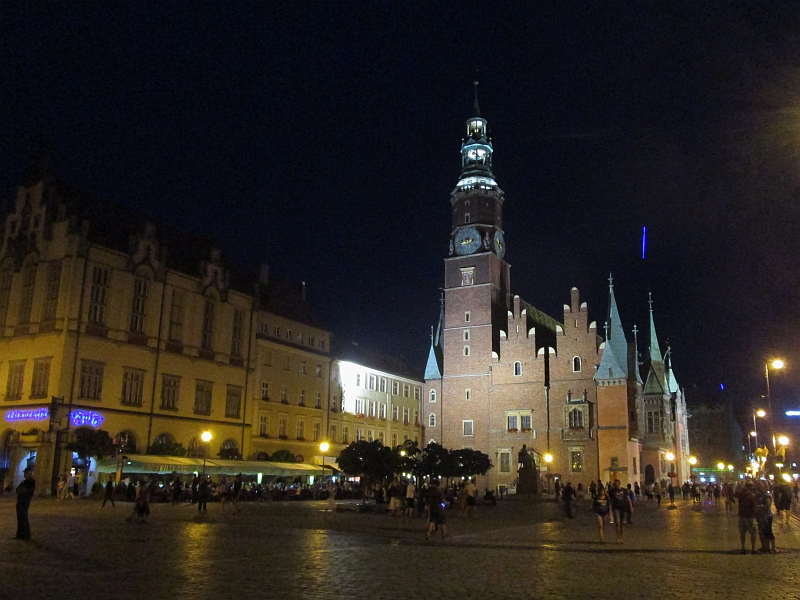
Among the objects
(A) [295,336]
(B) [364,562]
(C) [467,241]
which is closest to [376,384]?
(A) [295,336]

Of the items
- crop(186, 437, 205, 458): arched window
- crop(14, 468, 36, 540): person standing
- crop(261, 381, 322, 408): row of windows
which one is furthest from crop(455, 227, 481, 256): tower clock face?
crop(14, 468, 36, 540): person standing

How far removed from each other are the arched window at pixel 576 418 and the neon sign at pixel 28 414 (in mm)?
45829

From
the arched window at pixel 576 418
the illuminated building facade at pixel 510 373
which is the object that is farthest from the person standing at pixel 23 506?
the arched window at pixel 576 418

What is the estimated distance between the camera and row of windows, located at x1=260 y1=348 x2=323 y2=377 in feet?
201

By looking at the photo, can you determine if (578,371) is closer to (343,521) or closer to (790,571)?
(343,521)

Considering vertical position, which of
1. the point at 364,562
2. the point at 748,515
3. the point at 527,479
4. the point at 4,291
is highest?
the point at 4,291

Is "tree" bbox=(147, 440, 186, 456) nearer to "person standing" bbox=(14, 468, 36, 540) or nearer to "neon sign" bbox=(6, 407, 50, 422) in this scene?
"neon sign" bbox=(6, 407, 50, 422)

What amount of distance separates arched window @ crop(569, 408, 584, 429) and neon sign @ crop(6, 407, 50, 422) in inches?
1804

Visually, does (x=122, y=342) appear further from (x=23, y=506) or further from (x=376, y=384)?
(x=376, y=384)

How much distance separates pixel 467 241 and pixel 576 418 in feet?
70.9

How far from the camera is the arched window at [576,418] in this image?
7112 cm

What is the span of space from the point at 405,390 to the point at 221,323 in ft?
96.3

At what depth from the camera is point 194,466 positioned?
45656 mm

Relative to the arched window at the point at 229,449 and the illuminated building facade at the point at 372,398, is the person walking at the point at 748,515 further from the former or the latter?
the illuminated building facade at the point at 372,398
